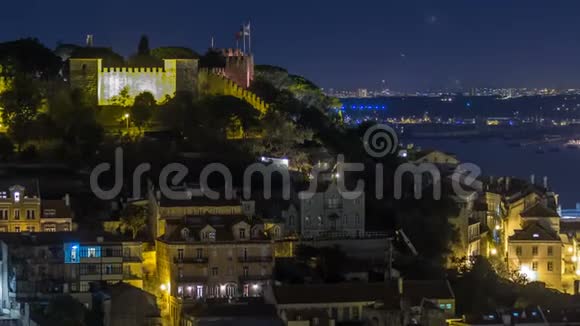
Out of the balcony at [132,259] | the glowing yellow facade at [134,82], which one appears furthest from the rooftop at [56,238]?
the glowing yellow facade at [134,82]

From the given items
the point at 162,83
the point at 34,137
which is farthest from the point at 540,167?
the point at 34,137

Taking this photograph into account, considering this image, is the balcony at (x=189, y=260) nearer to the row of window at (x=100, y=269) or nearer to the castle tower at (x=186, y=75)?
the row of window at (x=100, y=269)

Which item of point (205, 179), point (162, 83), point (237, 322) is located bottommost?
point (237, 322)

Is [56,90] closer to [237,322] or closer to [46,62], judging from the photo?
[46,62]

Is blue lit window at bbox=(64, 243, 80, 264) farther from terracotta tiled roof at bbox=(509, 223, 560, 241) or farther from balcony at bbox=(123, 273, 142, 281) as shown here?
terracotta tiled roof at bbox=(509, 223, 560, 241)

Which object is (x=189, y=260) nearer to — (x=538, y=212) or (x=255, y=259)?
(x=255, y=259)
